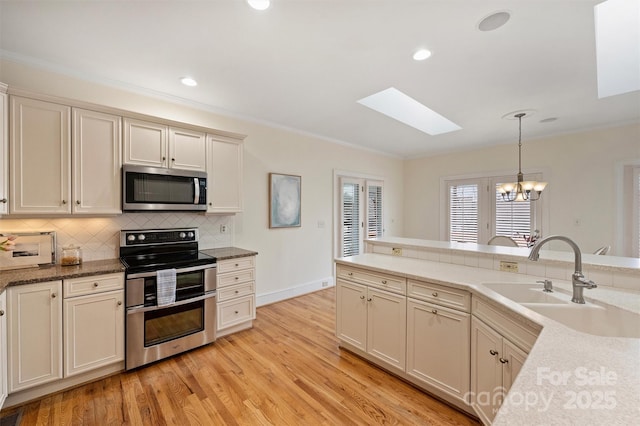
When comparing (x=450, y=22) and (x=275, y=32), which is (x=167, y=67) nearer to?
(x=275, y=32)

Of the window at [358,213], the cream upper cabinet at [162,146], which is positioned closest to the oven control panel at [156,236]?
the cream upper cabinet at [162,146]

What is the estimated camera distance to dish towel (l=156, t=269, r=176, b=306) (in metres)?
2.42

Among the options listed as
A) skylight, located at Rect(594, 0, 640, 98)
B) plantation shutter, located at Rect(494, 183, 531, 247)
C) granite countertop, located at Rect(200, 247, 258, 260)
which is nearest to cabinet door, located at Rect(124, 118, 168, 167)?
granite countertop, located at Rect(200, 247, 258, 260)

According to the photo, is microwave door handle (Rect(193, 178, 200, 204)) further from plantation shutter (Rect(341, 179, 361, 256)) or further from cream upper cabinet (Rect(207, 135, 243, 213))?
plantation shutter (Rect(341, 179, 361, 256))

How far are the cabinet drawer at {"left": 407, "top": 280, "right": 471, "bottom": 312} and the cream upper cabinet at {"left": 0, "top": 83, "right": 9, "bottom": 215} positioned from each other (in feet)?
10.3

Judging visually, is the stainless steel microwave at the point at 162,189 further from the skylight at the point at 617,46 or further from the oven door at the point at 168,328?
the skylight at the point at 617,46

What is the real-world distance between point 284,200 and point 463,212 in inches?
154

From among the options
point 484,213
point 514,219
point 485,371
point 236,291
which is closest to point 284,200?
point 236,291

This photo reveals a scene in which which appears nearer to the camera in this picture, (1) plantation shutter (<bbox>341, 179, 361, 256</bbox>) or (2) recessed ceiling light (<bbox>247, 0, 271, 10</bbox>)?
(2) recessed ceiling light (<bbox>247, 0, 271, 10</bbox>)

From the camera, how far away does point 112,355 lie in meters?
2.25

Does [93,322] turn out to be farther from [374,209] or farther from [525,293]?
[374,209]

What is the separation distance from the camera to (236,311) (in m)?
3.07

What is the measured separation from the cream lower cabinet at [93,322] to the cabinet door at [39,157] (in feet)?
2.30

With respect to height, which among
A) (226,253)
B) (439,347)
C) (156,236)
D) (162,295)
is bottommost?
(439,347)
